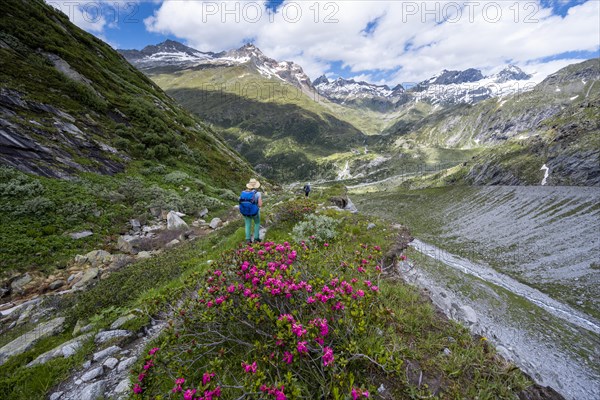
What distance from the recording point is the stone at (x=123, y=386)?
4.38m

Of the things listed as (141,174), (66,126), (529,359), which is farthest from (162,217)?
(529,359)

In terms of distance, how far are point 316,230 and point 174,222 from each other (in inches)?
407

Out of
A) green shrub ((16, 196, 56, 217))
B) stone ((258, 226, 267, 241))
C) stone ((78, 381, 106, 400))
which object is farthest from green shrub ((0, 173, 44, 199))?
stone ((78, 381, 106, 400))

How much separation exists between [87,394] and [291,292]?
3.93 metres

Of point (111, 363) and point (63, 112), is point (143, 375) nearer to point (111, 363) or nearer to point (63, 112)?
point (111, 363)

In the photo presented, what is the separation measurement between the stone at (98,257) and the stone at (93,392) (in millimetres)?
8305

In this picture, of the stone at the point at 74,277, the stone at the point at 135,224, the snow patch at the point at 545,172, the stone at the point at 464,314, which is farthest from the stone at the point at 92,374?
the snow patch at the point at 545,172

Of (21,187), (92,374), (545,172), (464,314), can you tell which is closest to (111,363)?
(92,374)

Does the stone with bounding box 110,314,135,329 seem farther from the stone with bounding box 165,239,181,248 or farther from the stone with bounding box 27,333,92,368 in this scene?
the stone with bounding box 165,239,181,248

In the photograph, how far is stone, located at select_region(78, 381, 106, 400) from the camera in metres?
4.30

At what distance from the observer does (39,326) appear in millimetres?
6812

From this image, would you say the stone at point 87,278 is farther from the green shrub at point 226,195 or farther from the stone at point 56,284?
the green shrub at point 226,195

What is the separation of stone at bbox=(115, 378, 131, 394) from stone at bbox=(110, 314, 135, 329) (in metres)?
2.01

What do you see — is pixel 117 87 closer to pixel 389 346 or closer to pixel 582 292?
pixel 389 346
